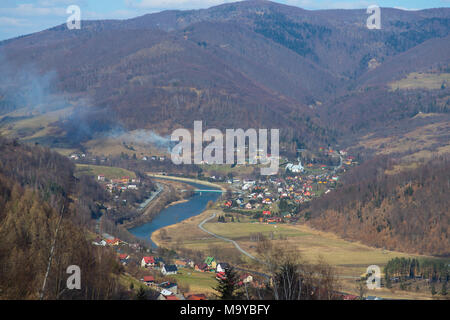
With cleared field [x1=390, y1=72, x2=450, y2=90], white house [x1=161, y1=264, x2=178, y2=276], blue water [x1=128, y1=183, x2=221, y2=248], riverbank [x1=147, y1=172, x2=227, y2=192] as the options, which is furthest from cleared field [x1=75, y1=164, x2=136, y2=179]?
cleared field [x1=390, y1=72, x2=450, y2=90]

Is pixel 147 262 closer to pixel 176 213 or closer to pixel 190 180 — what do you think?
pixel 176 213

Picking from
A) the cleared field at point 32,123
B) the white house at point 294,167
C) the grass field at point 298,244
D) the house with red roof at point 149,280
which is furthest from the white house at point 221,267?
the cleared field at point 32,123

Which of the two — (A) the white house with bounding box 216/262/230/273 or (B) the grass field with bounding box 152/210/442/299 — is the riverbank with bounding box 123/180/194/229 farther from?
(A) the white house with bounding box 216/262/230/273

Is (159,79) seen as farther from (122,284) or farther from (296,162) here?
(122,284)
